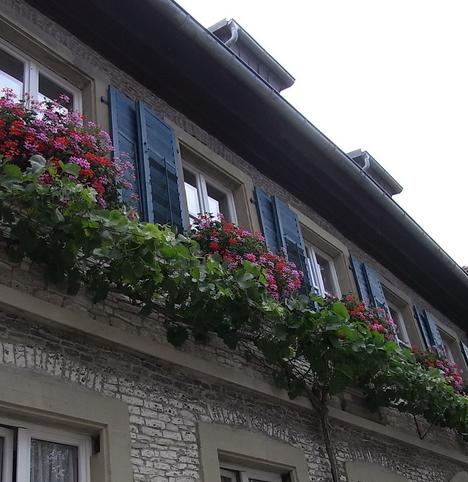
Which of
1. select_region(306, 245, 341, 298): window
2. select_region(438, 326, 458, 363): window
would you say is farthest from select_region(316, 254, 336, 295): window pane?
select_region(438, 326, 458, 363): window

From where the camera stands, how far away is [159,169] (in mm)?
5941

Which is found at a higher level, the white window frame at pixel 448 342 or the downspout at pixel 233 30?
the downspout at pixel 233 30

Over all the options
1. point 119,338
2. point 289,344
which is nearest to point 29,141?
point 119,338

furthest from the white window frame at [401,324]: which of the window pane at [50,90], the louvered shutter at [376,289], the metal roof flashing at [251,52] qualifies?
the window pane at [50,90]

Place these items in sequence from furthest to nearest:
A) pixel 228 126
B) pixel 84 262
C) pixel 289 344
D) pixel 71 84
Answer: pixel 228 126, pixel 71 84, pixel 289 344, pixel 84 262

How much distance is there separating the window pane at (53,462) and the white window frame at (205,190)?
130 inches

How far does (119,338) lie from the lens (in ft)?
14.3

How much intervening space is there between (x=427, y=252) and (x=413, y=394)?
4.34 metres

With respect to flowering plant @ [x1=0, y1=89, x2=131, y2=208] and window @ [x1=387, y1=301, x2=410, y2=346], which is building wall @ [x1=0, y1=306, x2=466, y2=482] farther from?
window @ [x1=387, y1=301, x2=410, y2=346]

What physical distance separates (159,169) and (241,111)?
193 centimetres

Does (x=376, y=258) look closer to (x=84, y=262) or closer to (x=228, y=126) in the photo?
(x=228, y=126)

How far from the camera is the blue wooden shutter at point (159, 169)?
5629mm

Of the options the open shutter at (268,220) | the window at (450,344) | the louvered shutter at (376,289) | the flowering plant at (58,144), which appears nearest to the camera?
the flowering plant at (58,144)

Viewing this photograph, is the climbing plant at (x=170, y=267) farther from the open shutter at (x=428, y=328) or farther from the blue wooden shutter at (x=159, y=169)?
the open shutter at (x=428, y=328)
